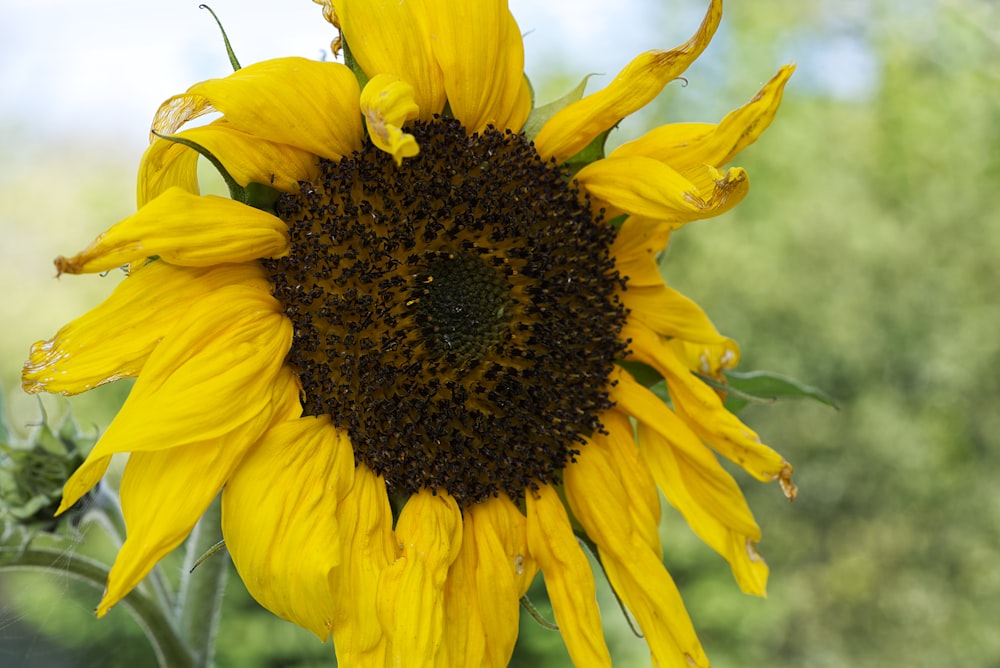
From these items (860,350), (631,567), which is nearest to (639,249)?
(631,567)

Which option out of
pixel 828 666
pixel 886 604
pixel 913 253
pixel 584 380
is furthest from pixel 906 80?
pixel 584 380

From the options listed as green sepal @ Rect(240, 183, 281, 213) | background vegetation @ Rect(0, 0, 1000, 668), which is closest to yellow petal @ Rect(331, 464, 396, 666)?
green sepal @ Rect(240, 183, 281, 213)

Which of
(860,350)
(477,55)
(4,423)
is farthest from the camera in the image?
(860,350)

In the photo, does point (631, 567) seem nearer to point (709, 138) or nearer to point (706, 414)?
point (706, 414)

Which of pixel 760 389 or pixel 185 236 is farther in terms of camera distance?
pixel 760 389

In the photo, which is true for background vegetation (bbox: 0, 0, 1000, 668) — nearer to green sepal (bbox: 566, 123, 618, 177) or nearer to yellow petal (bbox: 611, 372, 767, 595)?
yellow petal (bbox: 611, 372, 767, 595)
